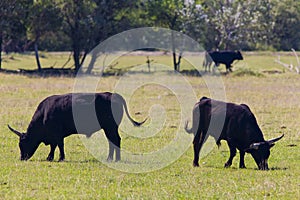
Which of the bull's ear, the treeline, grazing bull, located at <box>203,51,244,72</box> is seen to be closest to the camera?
the bull's ear

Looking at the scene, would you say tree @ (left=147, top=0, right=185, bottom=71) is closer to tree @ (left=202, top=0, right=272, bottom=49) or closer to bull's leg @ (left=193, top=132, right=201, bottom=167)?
tree @ (left=202, top=0, right=272, bottom=49)

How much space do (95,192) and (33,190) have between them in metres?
1.00

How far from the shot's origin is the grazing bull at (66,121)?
13.3 meters

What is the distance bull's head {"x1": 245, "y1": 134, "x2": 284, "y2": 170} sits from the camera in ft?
39.7

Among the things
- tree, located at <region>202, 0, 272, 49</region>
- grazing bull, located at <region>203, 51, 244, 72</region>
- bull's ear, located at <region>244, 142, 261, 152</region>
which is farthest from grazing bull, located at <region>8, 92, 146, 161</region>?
tree, located at <region>202, 0, 272, 49</region>

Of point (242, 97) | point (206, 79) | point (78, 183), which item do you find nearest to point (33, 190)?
point (78, 183)

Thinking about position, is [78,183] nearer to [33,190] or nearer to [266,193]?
[33,190]

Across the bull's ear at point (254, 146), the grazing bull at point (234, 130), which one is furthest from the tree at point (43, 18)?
the bull's ear at point (254, 146)

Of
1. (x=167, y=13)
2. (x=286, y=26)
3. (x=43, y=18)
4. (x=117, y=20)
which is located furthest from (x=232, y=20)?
(x=43, y=18)

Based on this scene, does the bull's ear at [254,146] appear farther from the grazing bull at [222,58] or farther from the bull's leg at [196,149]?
the grazing bull at [222,58]

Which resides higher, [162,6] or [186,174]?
[162,6]

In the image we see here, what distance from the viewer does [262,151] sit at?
1211 centimetres

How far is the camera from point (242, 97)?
27391 millimetres

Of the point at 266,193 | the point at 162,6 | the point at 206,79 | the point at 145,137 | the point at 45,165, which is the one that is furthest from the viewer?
the point at 162,6
